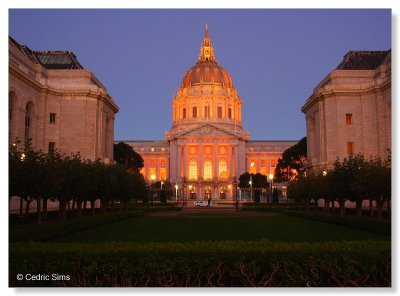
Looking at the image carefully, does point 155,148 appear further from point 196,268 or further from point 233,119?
point 196,268

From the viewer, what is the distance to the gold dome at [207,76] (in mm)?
146125

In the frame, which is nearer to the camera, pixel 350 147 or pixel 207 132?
A: pixel 350 147

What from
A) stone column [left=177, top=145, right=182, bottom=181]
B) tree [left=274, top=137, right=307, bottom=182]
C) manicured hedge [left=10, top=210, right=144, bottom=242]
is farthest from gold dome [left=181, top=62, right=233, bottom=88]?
manicured hedge [left=10, top=210, right=144, bottom=242]

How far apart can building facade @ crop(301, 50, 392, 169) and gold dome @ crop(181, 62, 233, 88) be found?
83382 millimetres

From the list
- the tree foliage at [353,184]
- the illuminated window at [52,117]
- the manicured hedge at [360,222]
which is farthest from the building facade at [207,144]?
the manicured hedge at [360,222]

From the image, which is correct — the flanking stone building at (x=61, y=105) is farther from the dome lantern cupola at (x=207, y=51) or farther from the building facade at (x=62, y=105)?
the dome lantern cupola at (x=207, y=51)

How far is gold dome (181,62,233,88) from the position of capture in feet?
479

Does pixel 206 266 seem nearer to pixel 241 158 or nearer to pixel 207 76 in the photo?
pixel 241 158

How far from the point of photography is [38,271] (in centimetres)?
1105

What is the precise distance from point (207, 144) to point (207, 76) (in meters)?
28.0

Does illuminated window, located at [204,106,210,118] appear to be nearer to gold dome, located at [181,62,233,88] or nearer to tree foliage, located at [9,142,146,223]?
gold dome, located at [181,62,233,88]

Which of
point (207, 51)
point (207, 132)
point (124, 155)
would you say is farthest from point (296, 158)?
point (207, 51)

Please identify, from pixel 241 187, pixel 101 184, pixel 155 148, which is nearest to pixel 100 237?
pixel 101 184

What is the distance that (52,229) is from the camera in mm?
21156
